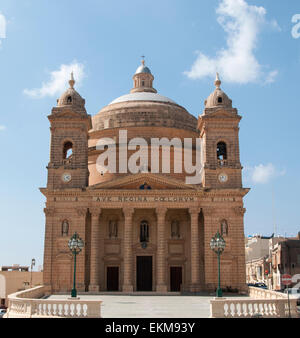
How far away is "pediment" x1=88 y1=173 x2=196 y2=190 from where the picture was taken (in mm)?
40250

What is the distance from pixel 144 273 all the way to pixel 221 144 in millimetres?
12894

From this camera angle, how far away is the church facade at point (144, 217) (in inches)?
1539

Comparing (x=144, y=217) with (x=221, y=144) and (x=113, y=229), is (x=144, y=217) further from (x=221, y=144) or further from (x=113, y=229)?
(x=221, y=144)

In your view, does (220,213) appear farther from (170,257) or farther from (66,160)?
(66,160)

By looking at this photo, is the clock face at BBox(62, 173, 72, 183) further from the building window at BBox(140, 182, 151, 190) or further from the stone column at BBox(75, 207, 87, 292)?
the building window at BBox(140, 182, 151, 190)

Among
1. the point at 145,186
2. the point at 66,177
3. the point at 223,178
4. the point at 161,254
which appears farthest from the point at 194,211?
the point at 66,177

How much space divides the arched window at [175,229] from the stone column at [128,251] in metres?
4.19

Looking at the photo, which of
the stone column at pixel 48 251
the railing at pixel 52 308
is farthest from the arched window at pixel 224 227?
Result: the railing at pixel 52 308

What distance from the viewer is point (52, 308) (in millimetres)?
20125

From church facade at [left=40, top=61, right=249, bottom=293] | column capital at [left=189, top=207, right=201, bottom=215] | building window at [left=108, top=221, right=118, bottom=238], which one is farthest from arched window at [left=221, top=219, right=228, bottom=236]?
building window at [left=108, top=221, right=118, bottom=238]

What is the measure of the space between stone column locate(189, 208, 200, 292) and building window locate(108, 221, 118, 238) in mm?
6736

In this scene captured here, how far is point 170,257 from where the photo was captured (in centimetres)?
4138

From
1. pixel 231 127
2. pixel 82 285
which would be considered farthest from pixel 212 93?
pixel 82 285
